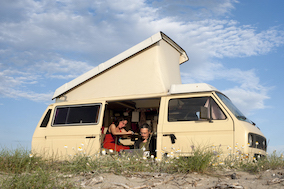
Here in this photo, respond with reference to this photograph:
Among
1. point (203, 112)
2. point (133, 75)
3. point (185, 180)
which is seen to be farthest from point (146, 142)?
point (185, 180)

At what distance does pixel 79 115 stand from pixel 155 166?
3.48 metres

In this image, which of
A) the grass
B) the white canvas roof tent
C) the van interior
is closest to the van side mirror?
the grass

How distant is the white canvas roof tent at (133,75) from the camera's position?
8.06 meters

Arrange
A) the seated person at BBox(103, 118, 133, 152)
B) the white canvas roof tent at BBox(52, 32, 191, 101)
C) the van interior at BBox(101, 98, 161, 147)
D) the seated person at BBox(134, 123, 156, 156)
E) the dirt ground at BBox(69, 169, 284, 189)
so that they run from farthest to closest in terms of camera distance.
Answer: the van interior at BBox(101, 98, 161, 147)
the seated person at BBox(103, 118, 133, 152)
the white canvas roof tent at BBox(52, 32, 191, 101)
the seated person at BBox(134, 123, 156, 156)
the dirt ground at BBox(69, 169, 284, 189)

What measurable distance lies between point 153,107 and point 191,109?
123 inches

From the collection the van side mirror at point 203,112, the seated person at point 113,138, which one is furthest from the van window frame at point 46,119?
the van side mirror at point 203,112

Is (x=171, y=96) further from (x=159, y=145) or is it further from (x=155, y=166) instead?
(x=155, y=166)

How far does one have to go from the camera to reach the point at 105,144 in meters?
8.98

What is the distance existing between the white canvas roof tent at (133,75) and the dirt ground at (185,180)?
307cm

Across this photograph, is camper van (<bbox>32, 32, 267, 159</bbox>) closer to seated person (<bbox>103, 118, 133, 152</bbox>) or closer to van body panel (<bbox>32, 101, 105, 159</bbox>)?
van body panel (<bbox>32, 101, 105, 159</bbox>)

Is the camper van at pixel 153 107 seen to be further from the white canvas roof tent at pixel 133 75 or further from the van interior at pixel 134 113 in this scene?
the van interior at pixel 134 113

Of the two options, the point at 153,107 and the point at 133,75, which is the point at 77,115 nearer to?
the point at 133,75

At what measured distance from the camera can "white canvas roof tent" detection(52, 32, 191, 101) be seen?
8062 millimetres

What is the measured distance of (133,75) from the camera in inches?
327
